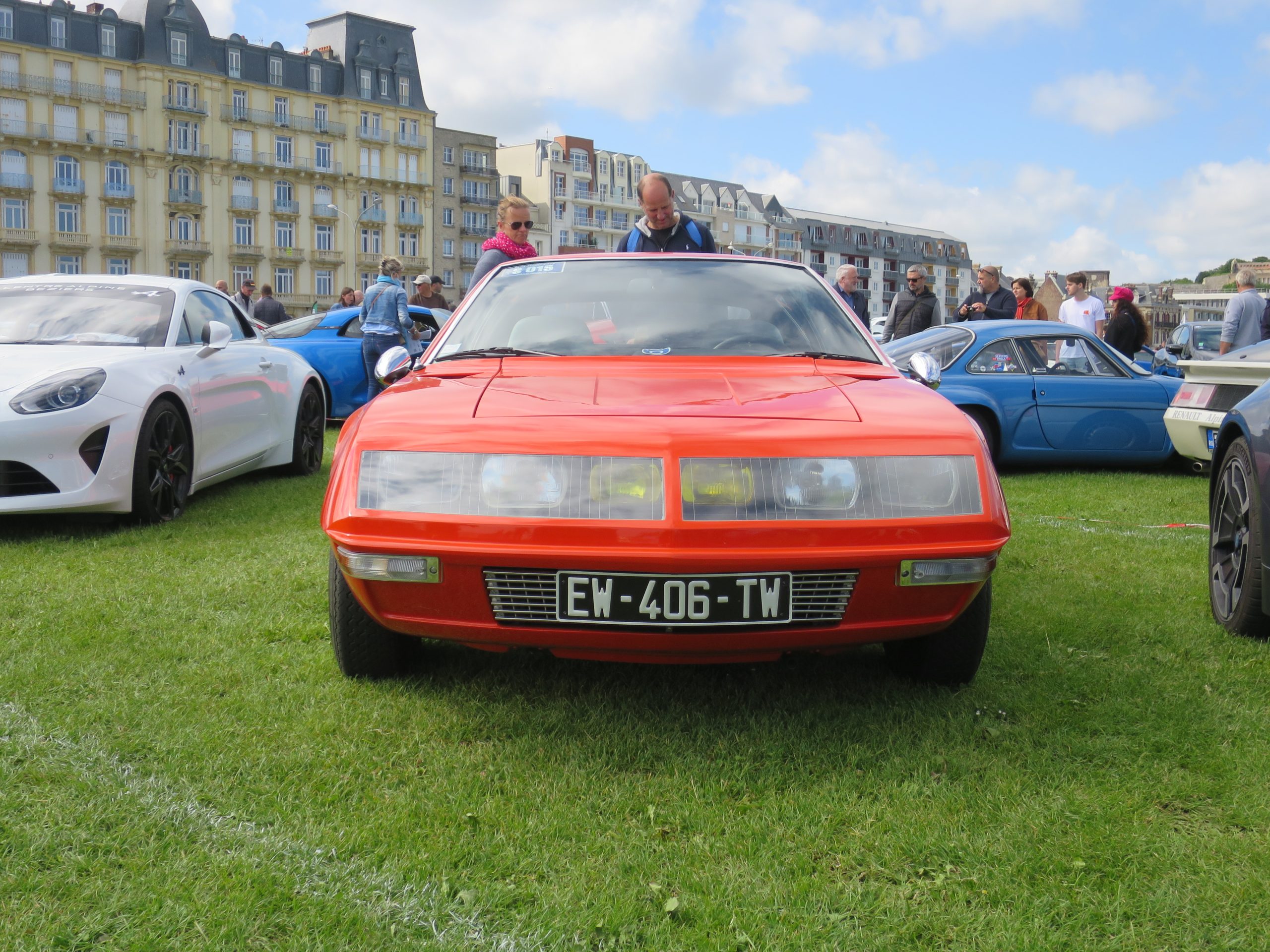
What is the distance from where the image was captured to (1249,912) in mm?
2139

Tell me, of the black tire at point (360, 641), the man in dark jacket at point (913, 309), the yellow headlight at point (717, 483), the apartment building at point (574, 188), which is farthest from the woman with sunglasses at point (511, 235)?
the apartment building at point (574, 188)

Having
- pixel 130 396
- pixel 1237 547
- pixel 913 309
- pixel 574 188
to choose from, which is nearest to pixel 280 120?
pixel 574 188

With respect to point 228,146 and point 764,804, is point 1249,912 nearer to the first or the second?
point 764,804

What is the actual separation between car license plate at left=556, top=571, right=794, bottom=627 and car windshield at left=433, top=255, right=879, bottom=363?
1.15 metres

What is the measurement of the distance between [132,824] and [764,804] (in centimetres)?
136

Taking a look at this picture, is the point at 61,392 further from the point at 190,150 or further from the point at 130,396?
the point at 190,150

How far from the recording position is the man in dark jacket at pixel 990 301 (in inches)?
459

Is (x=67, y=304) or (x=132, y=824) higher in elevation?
(x=67, y=304)

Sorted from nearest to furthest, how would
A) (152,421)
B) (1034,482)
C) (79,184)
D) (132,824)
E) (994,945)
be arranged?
(994,945), (132,824), (152,421), (1034,482), (79,184)

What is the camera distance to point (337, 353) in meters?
11.1

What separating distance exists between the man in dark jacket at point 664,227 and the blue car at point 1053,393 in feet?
9.28

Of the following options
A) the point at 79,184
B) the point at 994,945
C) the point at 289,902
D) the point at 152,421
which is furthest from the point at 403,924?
the point at 79,184

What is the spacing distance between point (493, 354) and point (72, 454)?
269 centimetres

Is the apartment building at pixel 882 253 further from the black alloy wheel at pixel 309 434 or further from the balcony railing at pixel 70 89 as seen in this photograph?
the black alloy wheel at pixel 309 434
